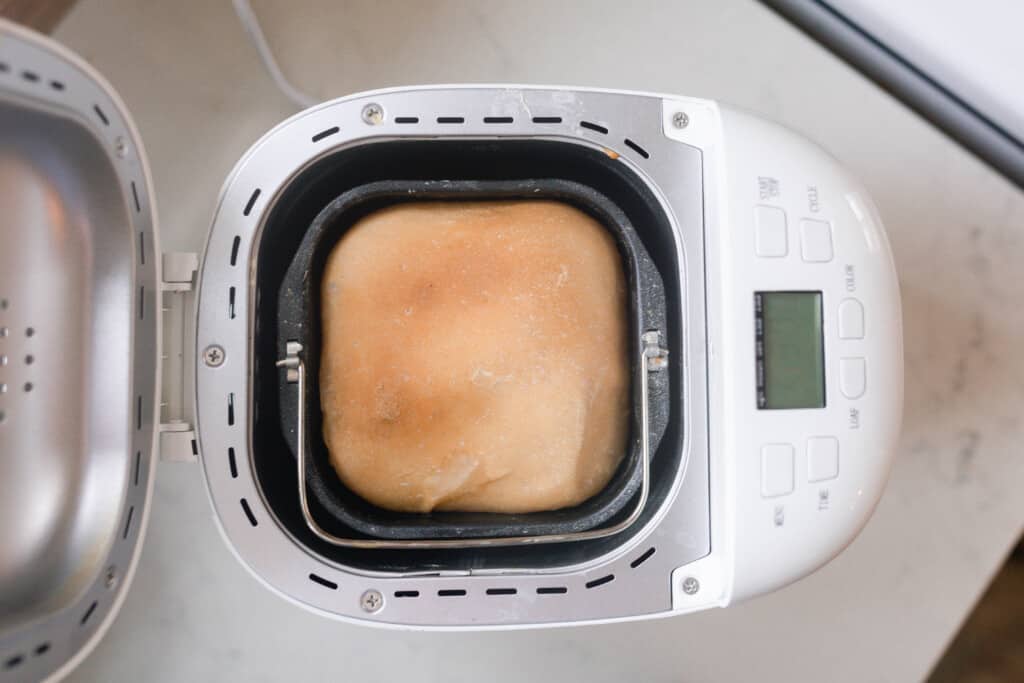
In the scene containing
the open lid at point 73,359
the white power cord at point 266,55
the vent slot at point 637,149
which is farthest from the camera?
the white power cord at point 266,55

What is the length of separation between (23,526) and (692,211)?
607 mm

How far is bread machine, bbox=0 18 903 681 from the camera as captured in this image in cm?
57

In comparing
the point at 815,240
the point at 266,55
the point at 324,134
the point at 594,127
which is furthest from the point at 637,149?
the point at 266,55

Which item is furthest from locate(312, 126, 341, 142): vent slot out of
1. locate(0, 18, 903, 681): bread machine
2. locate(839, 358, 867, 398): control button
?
locate(839, 358, 867, 398): control button

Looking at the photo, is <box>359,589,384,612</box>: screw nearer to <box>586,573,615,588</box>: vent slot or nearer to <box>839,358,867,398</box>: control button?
<box>586,573,615,588</box>: vent slot

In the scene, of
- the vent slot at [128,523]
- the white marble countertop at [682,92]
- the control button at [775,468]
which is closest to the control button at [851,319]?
the control button at [775,468]

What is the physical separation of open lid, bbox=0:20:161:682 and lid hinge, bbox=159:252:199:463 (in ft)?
0.09

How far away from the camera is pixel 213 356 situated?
0.61 meters

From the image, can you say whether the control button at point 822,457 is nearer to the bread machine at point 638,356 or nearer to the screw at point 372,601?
the bread machine at point 638,356

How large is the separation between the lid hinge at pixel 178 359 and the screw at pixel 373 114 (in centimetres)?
19

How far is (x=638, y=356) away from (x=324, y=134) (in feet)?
1.15

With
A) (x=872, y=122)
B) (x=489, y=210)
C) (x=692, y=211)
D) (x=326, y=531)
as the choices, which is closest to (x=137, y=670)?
(x=326, y=531)

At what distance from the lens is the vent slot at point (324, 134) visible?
622mm

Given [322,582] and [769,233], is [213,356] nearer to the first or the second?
[322,582]
